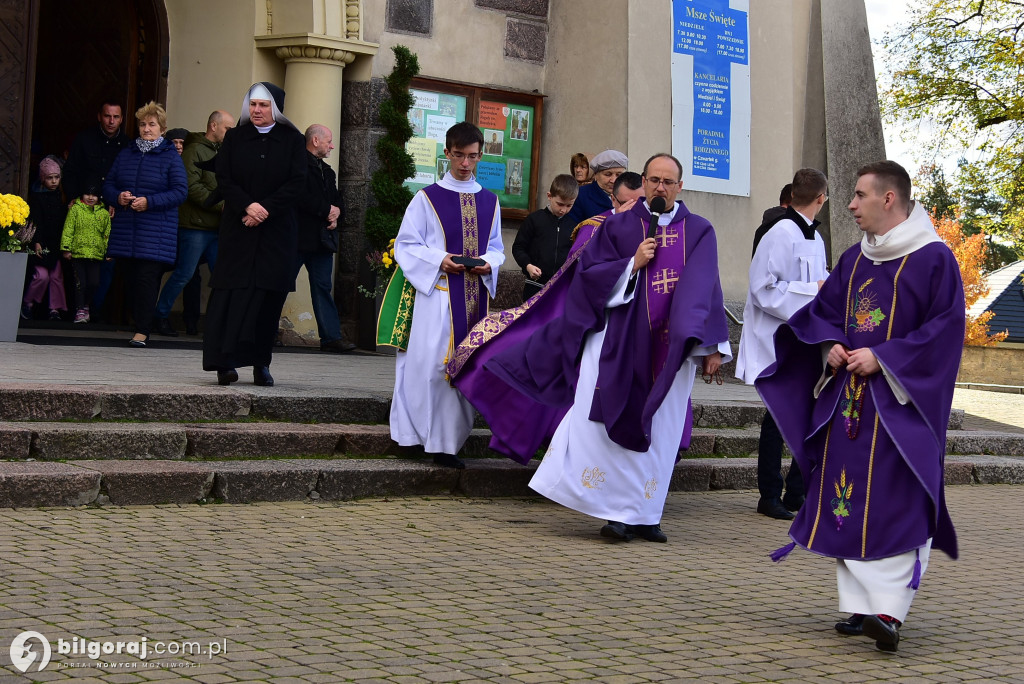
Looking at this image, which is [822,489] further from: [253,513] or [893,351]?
[253,513]

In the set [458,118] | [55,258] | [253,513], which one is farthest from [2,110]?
[253,513]

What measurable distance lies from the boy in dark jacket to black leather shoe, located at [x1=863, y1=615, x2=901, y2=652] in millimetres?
5449

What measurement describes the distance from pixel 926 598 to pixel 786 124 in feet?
28.3

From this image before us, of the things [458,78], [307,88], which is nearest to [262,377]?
[307,88]

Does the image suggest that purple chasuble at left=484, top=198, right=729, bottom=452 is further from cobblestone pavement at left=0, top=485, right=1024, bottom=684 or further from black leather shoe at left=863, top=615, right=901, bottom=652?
black leather shoe at left=863, top=615, right=901, bottom=652

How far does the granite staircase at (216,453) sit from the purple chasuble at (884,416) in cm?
283

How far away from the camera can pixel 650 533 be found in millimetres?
7121

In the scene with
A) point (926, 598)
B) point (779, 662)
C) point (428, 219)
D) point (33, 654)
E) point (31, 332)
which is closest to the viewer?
point (33, 654)

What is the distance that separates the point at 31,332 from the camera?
36.8ft

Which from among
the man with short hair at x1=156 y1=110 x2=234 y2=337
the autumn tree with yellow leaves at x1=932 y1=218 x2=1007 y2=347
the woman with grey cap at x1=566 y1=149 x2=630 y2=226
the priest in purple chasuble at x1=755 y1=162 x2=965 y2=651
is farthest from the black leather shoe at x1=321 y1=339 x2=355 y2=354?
the autumn tree with yellow leaves at x1=932 y1=218 x2=1007 y2=347

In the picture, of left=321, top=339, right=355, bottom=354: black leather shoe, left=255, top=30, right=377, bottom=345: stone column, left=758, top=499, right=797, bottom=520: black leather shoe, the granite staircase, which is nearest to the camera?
the granite staircase

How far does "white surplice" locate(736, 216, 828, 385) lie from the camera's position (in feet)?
26.6

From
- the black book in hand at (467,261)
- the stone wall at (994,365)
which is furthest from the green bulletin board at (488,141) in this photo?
the stone wall at (994,365)

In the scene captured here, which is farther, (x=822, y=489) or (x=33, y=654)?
(x=822, y=489)
